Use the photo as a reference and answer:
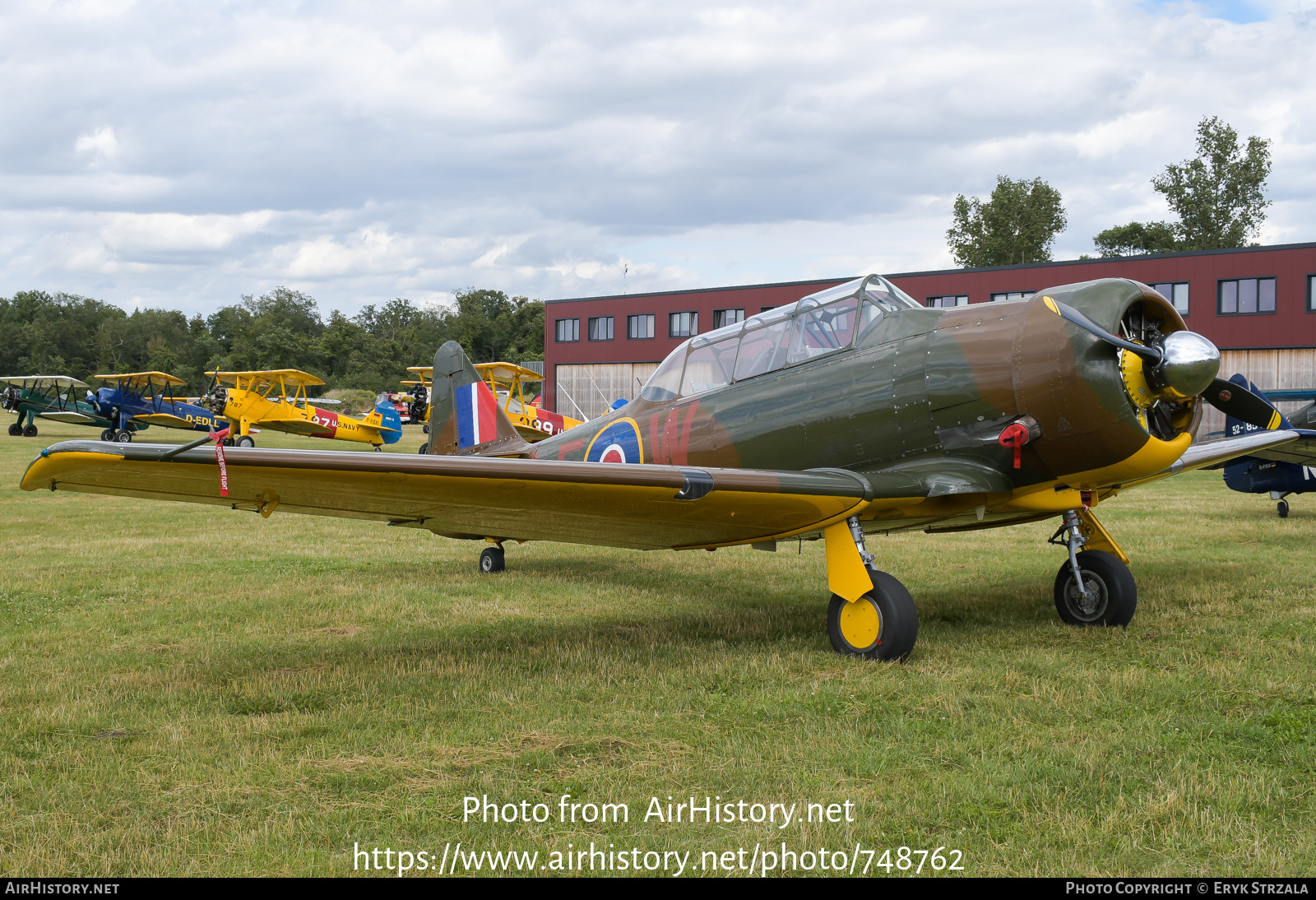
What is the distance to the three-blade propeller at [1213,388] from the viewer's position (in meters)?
4.92

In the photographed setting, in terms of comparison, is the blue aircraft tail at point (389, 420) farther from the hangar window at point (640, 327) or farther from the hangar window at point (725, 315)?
the hangar window at point (640, 327)

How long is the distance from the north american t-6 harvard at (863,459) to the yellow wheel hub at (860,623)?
0.01m

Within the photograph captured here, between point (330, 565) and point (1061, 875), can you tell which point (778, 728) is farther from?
point (330, 565)

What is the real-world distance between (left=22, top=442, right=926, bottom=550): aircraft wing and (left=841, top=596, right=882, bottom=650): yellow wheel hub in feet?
1.76

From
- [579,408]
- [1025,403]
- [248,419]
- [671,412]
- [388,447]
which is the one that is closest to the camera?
[1025,403]

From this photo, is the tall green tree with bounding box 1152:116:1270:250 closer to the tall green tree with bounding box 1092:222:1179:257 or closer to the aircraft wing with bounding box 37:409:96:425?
the tall green tree with bounding box 1092:222:1179:257

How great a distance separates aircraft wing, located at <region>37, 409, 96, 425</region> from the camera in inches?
1382

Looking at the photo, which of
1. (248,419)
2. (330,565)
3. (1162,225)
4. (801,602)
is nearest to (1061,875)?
(801,602)

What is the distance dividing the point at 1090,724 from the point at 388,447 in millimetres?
34092

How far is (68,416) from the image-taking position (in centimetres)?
3538

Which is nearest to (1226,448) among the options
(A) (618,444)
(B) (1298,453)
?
(A) (618,444)

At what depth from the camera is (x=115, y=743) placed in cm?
400

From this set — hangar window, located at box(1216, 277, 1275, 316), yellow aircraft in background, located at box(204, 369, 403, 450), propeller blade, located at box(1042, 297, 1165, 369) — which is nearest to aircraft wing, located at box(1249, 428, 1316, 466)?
propeller blade, located at box(1042, 297, 1165, 369)

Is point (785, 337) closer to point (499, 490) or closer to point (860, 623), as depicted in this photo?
point (860, 623)
